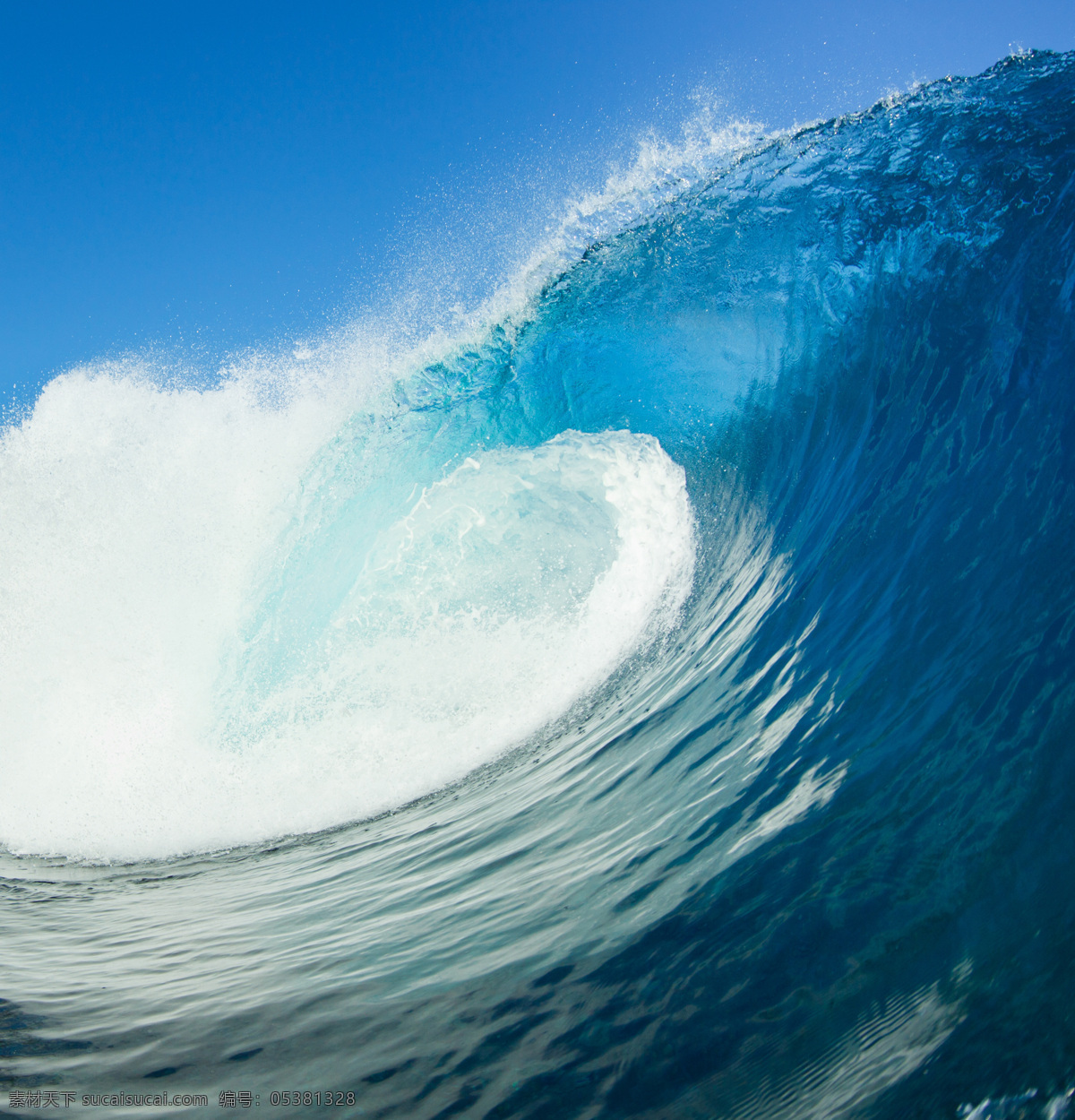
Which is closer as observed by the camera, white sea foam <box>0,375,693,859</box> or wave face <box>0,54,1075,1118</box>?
wave face <box>0,54,1075,1118</box>

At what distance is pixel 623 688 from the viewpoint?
5.45 m

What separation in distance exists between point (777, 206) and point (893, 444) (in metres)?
3.83

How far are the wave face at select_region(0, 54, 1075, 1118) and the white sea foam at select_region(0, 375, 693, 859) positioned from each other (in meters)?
0.04

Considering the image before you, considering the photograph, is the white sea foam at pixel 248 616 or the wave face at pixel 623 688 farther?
the white sea foam at pixel 248 616

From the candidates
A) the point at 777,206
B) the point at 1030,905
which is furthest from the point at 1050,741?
the point at 777,206

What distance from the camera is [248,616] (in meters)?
7.28

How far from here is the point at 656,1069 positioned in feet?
6.21

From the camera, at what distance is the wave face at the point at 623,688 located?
2066 mm

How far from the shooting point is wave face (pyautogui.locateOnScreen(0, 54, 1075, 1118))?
81.4 inches

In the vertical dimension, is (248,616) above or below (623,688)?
above

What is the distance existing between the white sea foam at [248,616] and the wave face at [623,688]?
4 cm

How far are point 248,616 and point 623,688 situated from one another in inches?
173

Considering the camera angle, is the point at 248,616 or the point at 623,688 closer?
the point at 623,688

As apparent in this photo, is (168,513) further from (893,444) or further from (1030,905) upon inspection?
(1030,905)
